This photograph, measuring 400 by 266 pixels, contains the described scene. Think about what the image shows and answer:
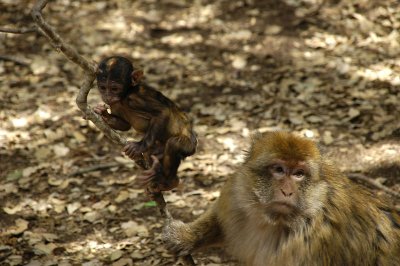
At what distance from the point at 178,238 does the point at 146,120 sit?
0.90m

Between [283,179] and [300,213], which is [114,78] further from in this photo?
[300,213]

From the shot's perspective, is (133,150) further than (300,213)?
Yes

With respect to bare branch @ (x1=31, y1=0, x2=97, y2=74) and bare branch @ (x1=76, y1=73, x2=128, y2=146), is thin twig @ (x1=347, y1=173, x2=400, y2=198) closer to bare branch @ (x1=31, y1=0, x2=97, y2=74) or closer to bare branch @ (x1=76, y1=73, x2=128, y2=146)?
bare branch @ (x1=76, y1=73, x2=128, y2=146)

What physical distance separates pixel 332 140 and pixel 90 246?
3139mm

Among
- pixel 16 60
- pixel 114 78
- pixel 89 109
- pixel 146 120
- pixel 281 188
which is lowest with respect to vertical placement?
pixel 16 60

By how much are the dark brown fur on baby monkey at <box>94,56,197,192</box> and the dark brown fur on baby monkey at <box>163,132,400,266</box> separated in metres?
0.46

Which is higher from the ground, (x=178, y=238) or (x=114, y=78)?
(x=114, y=78)

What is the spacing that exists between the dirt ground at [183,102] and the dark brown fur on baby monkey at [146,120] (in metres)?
1.82

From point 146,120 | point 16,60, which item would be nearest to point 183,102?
point 16,60

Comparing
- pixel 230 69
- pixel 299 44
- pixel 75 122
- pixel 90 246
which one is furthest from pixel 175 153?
pixel 299 44

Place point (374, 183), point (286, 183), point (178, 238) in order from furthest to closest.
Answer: point (374, 183)
point (178, 238)
point (286, 183)

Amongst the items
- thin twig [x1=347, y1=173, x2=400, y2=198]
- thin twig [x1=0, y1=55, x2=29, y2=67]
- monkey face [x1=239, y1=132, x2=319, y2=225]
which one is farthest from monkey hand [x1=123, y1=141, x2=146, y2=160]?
thin twig [x1=0, y1=55, x2=29, y2=67]

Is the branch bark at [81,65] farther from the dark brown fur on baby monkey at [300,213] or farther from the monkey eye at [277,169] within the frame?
the monkey eye at [277,169]

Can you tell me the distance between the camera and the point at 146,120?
4633 mm
